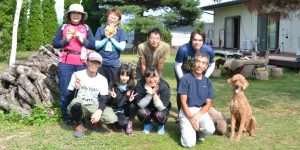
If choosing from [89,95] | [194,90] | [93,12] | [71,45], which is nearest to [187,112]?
[194,90]

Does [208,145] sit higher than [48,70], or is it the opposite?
[48,70]

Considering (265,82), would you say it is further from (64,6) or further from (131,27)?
(64,6)

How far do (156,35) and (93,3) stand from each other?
20.2 meters

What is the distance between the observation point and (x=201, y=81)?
521 cm

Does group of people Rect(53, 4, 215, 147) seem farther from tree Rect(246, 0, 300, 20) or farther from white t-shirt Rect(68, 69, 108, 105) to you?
tree Rect(246, 0, 300, 20)

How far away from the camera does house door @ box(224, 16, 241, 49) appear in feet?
80.7

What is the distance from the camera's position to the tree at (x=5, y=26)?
15.9 metres

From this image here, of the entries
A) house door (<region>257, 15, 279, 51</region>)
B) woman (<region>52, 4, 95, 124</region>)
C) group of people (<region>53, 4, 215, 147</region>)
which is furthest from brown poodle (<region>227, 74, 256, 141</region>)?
house door (<region>257, 15, 279, 51</region>)

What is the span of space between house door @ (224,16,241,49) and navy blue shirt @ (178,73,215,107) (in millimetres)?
19737

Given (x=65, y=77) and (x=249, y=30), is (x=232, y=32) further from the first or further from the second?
(x=65, y=77)

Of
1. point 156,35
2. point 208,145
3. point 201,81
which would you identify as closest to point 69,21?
point 156,35

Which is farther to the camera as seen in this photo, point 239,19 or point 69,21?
point 239,19

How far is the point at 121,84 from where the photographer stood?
5.57 meters

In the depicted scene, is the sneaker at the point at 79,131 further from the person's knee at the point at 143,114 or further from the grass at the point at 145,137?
the person's knee at the point at 143,114
